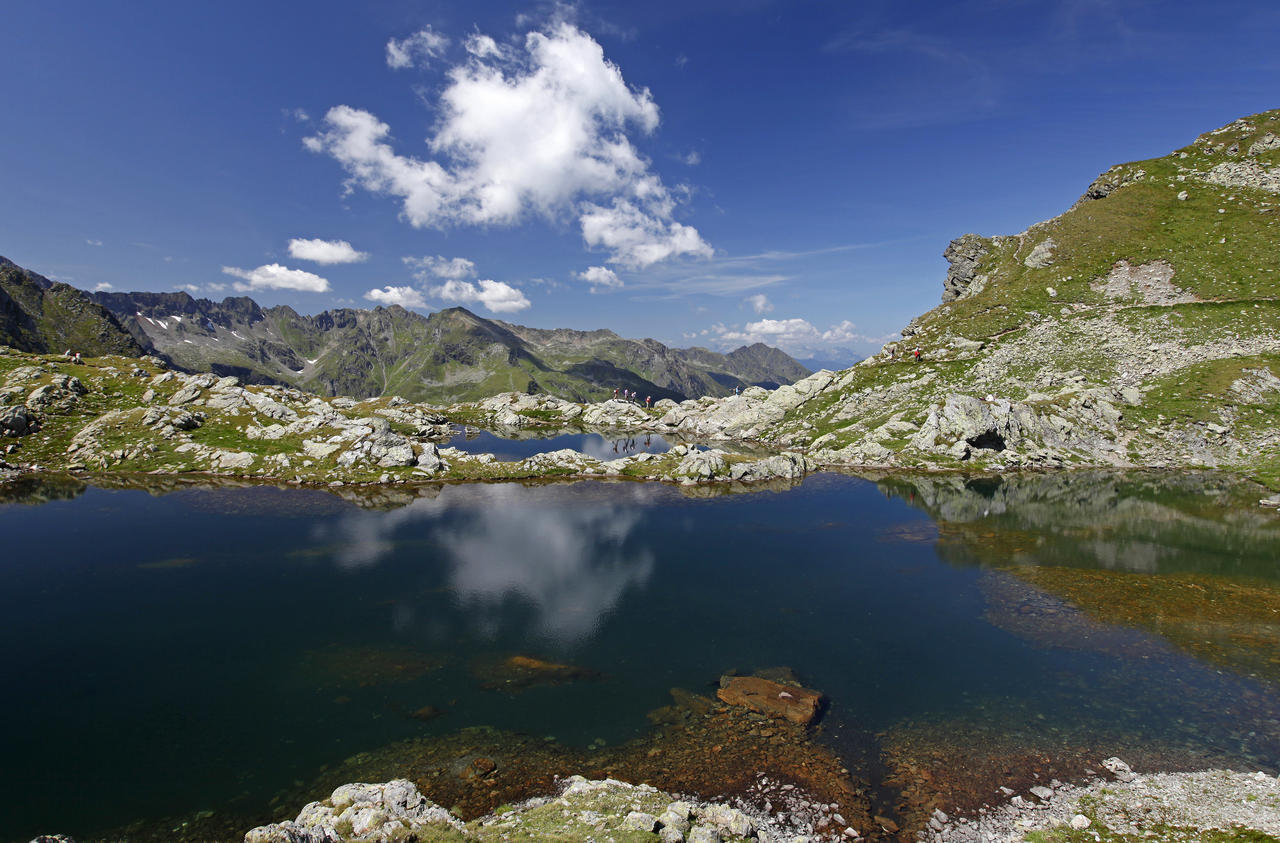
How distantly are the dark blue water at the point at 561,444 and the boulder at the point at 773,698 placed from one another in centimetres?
9180

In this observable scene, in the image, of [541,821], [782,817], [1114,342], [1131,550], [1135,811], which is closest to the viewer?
[541,821]

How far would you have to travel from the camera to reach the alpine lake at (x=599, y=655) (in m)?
25.5

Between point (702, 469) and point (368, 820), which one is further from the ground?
point (702, 469)

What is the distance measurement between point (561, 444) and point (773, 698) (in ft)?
395

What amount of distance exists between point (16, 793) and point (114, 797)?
4.40 m

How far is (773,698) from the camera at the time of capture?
3166 cm

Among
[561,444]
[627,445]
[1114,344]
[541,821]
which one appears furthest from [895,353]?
[541,821]

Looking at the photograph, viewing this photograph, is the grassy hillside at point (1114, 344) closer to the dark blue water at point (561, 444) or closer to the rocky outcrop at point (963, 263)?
the rocky outcrop at point (963, 263)

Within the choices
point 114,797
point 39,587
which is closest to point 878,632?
point 114,797

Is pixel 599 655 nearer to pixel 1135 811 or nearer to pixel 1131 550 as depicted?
pixel 1135 811

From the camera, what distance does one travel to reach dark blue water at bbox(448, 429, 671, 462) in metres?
131

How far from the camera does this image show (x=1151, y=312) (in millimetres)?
109188

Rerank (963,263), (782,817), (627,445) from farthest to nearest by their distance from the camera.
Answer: (963,263) → (627,445) → (782,817)

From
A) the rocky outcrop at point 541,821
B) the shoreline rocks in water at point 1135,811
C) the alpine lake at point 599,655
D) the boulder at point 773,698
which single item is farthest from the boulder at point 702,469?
the rocky outcrop at point 541,821
